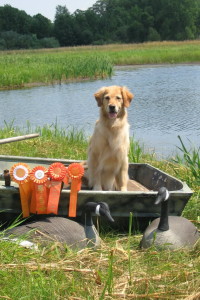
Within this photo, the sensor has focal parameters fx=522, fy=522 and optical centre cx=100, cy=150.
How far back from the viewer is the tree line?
263ft

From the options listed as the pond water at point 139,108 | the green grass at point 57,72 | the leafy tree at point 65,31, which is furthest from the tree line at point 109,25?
the pond water at point 139,108

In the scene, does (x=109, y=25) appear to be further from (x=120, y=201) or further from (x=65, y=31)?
(x=120, y=201)

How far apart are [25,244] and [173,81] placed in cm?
2000

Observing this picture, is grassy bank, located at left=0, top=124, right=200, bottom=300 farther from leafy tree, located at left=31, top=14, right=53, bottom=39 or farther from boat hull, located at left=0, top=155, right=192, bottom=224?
leafy tree, located at left=31, top=14, right=53, bottom=39

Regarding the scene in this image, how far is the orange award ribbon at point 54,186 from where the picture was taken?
471cm

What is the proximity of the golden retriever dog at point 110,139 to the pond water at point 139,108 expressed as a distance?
412cm

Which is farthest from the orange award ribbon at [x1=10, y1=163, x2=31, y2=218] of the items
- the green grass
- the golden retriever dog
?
the green grass

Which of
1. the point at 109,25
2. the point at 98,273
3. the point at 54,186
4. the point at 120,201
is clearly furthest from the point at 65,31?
the point at 98,273

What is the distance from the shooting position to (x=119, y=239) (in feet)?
15.8

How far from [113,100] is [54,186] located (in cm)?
110

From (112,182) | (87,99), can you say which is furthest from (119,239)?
(87,99)

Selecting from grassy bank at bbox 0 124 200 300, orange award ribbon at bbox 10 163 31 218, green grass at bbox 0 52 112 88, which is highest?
orange award ribbon at bbox 10 163 31 218

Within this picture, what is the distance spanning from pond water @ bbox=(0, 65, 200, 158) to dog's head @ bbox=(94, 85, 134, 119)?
425 cm

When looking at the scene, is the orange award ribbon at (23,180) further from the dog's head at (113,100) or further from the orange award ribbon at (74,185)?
the dog's head at (113,100)
